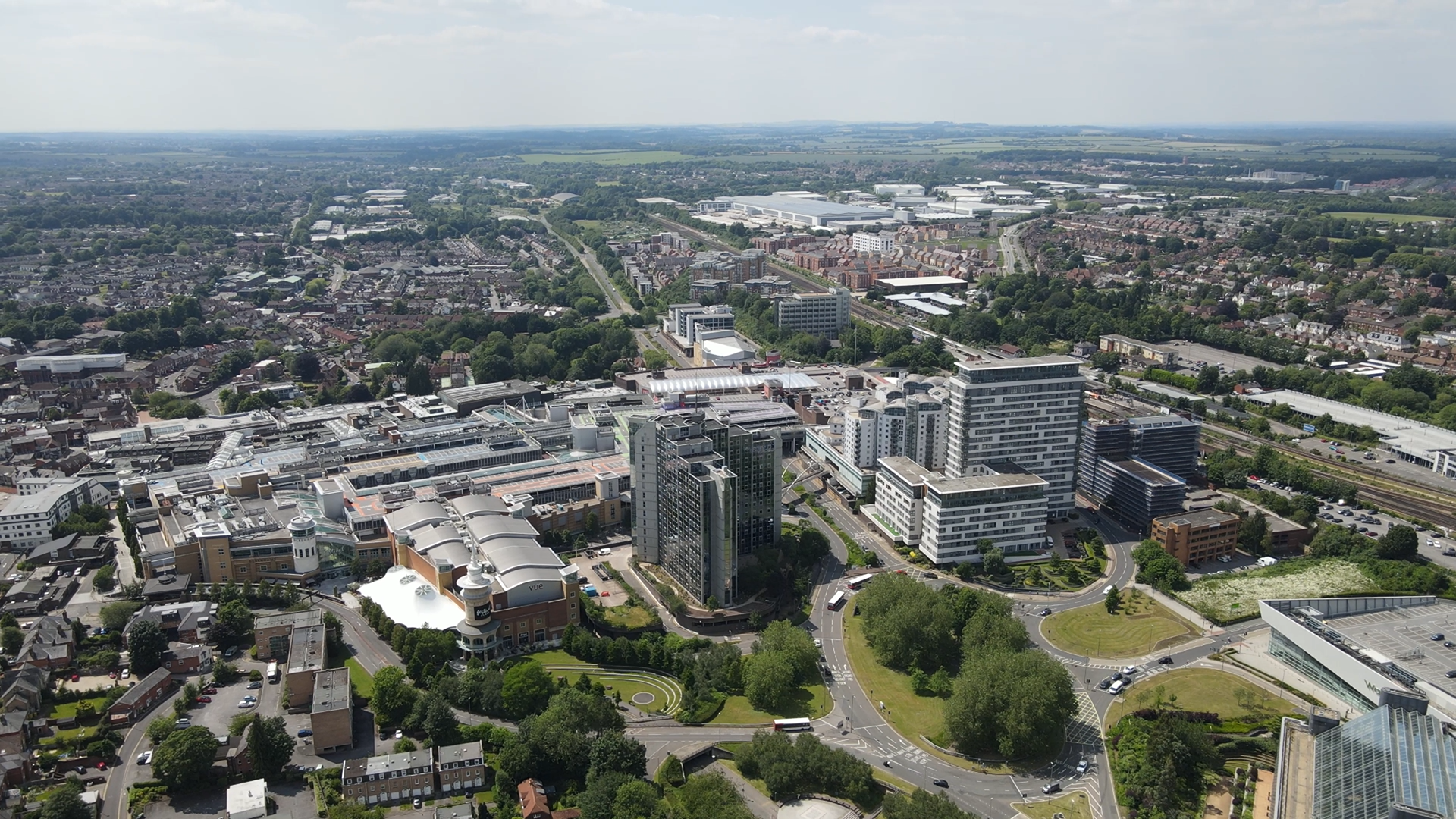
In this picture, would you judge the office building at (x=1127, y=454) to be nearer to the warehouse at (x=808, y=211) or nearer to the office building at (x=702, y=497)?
the office building at (x=702, y=497)

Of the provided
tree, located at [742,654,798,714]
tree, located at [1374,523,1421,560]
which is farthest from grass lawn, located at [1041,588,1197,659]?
tree, located at [1374,523,1421,560]

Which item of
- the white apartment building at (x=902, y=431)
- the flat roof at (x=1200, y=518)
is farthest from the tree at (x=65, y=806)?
the flat roof at (x=1200, y=518)

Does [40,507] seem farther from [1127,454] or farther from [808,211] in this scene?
[808,211]

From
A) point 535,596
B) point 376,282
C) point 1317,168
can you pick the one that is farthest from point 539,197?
point 535,596

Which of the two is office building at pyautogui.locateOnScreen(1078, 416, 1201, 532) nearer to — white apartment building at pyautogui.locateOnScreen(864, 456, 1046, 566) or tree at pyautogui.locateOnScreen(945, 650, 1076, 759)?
white apartment building at pyautogui.locateOnScreen(864, 456, 1046, 566)

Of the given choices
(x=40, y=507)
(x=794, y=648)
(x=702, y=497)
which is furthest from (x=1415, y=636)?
(x=40, y=507)

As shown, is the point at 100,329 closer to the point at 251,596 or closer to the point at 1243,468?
the point at 251,596
